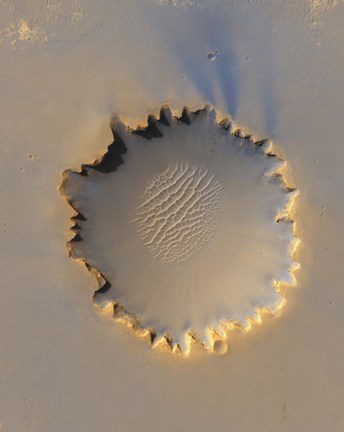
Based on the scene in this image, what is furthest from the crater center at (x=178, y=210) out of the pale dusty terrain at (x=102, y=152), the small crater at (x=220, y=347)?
the small crater at (x=220, y=347)

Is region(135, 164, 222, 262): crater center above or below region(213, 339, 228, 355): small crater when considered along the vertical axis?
above

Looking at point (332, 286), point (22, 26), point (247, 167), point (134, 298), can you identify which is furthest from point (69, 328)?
point (22, 26)

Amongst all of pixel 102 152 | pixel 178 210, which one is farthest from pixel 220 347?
pixel 102 152

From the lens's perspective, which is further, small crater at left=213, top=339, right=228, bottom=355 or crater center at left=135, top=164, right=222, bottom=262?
small crater at left=213, top=339, right=228, bottom=355

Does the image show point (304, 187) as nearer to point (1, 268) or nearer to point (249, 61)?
point (249, 61)

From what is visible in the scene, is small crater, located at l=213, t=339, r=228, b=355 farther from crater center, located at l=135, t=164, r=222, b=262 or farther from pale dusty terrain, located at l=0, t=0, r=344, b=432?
crater center, located at l=135, t=164, r=222, b=262

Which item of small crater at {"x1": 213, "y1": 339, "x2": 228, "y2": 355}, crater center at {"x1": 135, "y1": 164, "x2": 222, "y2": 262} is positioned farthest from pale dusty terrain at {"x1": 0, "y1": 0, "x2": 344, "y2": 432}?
crater center at {"x1": 135, "y1": 164, "x2": 222, "y2": 262}
